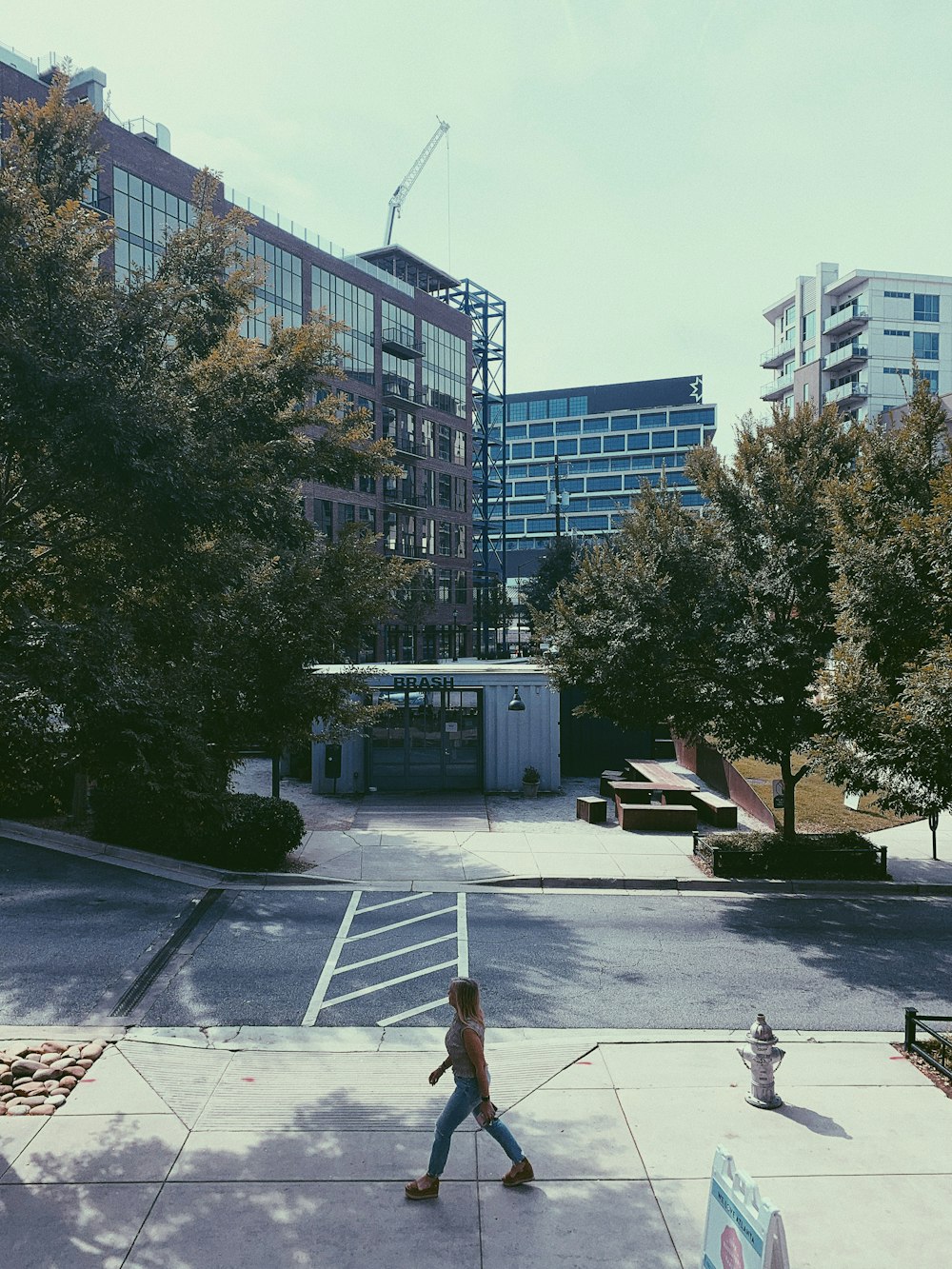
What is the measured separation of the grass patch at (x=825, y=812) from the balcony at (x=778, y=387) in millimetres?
72060

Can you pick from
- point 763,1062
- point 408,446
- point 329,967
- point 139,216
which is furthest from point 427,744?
point 408,446

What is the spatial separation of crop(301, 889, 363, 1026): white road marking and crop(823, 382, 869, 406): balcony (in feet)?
250

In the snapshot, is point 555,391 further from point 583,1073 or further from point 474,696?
point 583,1073

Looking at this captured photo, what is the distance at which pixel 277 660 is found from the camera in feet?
57.8

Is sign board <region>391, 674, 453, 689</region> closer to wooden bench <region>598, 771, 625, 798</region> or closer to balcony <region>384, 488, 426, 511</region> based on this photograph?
wooden bench <region>598, 771, 625, 798</region>

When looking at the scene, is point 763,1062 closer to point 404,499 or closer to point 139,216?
point 139,216

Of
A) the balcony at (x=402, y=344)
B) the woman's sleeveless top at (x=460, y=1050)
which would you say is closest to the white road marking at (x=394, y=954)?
the woman's sleeveless top at (x=460, y=1050)

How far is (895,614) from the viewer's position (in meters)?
13.2

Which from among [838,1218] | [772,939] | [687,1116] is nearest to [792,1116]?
[687,1116]

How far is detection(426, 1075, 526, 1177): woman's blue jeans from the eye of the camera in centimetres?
671

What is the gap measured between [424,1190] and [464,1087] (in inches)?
34.1

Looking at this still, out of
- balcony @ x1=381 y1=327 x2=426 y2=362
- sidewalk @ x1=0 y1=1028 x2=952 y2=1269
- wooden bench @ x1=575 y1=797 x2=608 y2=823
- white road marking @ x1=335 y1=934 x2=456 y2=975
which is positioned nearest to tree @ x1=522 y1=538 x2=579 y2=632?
→ balcony @ x1=381 y1=327 x2=426 y2=362

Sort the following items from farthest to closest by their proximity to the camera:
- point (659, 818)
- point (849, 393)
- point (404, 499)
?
point (849, 393) → point (404, 499) → point (659, 818)

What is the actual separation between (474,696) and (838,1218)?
20.2 meters
